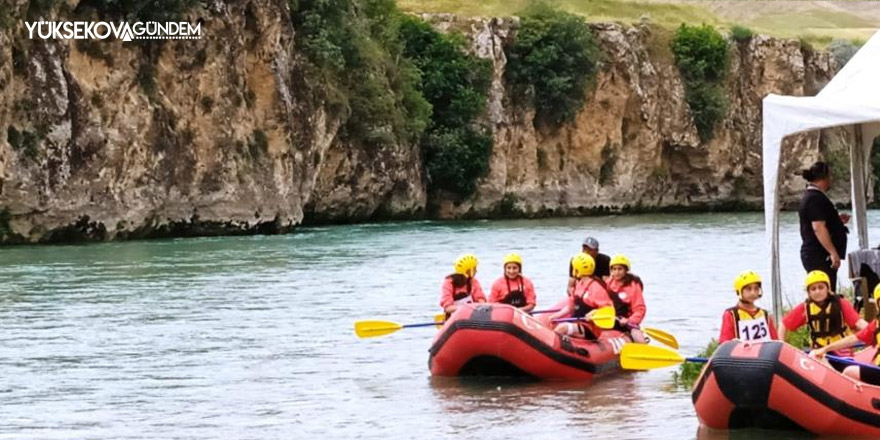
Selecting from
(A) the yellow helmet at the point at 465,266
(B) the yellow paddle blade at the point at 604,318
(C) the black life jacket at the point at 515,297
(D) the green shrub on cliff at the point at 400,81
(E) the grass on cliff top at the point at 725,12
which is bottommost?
(B) the yellow paddle blade at the point at 604,318

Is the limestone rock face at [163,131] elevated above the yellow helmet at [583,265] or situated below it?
above

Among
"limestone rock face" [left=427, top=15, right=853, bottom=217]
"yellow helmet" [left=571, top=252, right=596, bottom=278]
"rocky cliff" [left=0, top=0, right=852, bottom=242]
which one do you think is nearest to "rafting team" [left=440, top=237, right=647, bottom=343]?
"yellow helmet" [left=571, top=252, right=596, bottom=278]

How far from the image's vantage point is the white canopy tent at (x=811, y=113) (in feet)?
59.1

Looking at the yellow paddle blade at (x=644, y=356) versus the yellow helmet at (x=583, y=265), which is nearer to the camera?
the yellow paddle blade at (x=644, y=356)

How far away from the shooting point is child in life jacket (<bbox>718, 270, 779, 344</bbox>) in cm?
1717

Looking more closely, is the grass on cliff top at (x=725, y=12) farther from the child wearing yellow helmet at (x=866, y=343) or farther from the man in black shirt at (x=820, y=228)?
the child wearing yellow helmet at (x=866, y=343)

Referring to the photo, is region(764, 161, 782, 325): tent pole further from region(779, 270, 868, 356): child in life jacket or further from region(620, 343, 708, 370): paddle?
region(779, 270, 868, 356): child in life jacket

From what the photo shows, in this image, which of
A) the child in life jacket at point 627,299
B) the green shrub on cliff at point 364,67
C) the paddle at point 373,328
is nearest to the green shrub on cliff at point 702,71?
the green shrub on cliff at point 364,67

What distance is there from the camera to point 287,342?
27234 mm

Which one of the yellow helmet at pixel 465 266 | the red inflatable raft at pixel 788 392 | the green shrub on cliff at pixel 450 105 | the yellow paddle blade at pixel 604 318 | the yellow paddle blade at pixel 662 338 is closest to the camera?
the red inflatable raft at pixel 788 392

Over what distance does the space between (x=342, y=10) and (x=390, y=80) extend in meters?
6.21

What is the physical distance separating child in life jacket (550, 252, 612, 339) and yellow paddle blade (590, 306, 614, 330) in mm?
443

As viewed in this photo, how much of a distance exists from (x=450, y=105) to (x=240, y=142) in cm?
1966

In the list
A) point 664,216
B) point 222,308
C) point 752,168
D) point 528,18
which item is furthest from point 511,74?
point 222,308
